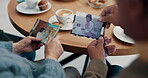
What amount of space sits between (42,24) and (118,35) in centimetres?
40

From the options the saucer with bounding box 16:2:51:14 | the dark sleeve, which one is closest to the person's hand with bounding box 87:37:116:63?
the saucer with bounding box 16:2:51:14

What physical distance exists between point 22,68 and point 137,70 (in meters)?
0.62

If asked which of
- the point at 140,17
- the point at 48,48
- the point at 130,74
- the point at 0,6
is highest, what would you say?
the point at 140,17

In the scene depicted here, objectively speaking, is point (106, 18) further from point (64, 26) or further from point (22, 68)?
point (22, 68)

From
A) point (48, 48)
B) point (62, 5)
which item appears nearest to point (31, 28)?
point (48, 48)

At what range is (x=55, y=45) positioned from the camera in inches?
45.6

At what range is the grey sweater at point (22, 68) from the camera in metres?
0.92

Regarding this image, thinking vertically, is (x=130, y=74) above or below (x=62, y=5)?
above

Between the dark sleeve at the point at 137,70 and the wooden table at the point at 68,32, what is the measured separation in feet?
2.11

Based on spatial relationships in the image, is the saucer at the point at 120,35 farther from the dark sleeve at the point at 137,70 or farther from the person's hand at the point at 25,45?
the dark sleeve at the point at 137,70

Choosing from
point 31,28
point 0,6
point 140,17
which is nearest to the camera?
point 140,17

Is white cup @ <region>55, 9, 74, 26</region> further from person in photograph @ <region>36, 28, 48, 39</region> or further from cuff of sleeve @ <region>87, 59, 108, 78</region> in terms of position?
cuff of sleeve @ <region>87, 59, 108, 78</region>

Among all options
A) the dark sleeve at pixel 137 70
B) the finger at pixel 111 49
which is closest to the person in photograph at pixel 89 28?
the finger at pixel 111 49

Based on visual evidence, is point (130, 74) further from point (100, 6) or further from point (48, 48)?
point (100, 6)
